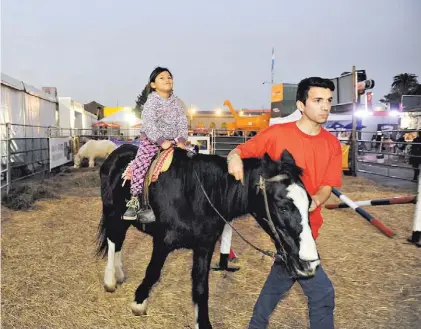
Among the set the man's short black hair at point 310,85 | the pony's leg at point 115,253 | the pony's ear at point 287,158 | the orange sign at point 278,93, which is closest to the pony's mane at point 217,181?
the pony's ear at point 287,158

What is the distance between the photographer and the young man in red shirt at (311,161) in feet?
7.97

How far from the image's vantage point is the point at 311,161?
8.33ft

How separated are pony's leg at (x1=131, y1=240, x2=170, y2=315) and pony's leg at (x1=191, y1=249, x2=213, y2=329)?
27 centimetres

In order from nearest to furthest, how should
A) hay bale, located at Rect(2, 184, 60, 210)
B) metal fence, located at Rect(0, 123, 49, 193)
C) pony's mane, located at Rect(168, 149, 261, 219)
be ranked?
1. pony's mane, located at Rect(168, 149, 261, 219)
2. hay bale, located at Rect(2, 184, 60, 210)
3. metal fence, located at Rect(0, 123, 49, 193)

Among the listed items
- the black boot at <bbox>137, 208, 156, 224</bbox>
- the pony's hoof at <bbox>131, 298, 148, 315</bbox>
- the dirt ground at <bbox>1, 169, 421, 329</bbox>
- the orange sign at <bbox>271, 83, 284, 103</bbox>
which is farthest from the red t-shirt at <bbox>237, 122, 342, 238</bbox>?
the orange sign at <bbox>271, 83, 284, 103</bbox>

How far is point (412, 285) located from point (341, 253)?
116cm

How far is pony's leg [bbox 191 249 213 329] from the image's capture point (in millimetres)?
3008

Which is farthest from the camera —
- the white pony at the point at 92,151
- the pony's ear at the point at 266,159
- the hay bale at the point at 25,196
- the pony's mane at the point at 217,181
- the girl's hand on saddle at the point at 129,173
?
the white pony at the point at 92,151

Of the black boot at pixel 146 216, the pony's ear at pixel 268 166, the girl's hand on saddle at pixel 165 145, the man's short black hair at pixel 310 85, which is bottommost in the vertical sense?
the black boot at pixel 146 216

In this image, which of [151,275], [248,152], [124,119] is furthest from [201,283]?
[124,119]

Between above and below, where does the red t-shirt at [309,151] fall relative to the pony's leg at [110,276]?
above

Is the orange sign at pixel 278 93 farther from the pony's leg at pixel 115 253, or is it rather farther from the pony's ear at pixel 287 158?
the pony's ear at pixel 287 158

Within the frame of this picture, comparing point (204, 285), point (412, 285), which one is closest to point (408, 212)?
point (412, 285)

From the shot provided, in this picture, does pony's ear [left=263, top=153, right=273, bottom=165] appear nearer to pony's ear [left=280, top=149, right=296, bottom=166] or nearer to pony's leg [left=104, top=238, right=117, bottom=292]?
pony's ear [left=280, top=149, right=296, bottom=166]
